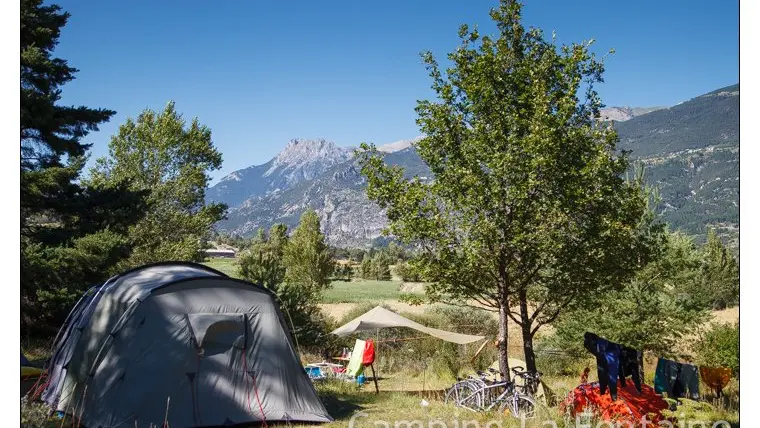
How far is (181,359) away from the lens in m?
8.85

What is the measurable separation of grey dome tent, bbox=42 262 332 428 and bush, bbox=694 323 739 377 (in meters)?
13.9

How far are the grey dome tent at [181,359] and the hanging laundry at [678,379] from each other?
5466 millimetres

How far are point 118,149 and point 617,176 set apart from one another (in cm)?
2794

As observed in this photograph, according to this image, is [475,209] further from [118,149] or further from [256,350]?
[118,149]

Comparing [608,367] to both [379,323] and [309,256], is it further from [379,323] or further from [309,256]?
[309,256]

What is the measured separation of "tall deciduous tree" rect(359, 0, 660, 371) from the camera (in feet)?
38.1

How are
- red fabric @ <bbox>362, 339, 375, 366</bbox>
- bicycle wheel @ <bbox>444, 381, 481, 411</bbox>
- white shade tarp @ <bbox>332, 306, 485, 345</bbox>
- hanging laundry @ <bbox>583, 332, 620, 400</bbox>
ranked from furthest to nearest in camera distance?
white shade tarp @ <bbox>332, 306, 485, 345</bbox>
red fabric @ <bbox>362, 339, 375, 366</bbox>
bicycle wheel @ <bbox>444, 381, 481, 411</bbox>
hanging laundry @ <bbox>583, 332, 620, 400</bbox>

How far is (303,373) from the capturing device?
383 inches

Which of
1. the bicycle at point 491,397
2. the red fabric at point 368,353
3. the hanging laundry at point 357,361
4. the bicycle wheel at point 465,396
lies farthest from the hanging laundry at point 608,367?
the hanging laundry at point 357,361

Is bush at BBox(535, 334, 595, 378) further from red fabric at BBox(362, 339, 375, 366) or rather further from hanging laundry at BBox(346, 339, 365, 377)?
red fabric at BBox(362, 339, 375, 366)

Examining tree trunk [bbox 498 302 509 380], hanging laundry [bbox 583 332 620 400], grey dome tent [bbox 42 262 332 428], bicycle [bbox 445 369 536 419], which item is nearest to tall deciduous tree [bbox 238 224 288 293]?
tree trunk [bbox 498 302 509 380]

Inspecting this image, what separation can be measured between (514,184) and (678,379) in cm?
427

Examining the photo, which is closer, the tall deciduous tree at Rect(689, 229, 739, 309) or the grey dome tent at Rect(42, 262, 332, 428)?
the grey dome tent at Rect(42, 262, 332, 428)

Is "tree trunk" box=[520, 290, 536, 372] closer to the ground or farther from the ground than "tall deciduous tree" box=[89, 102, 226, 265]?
closer to the ground
